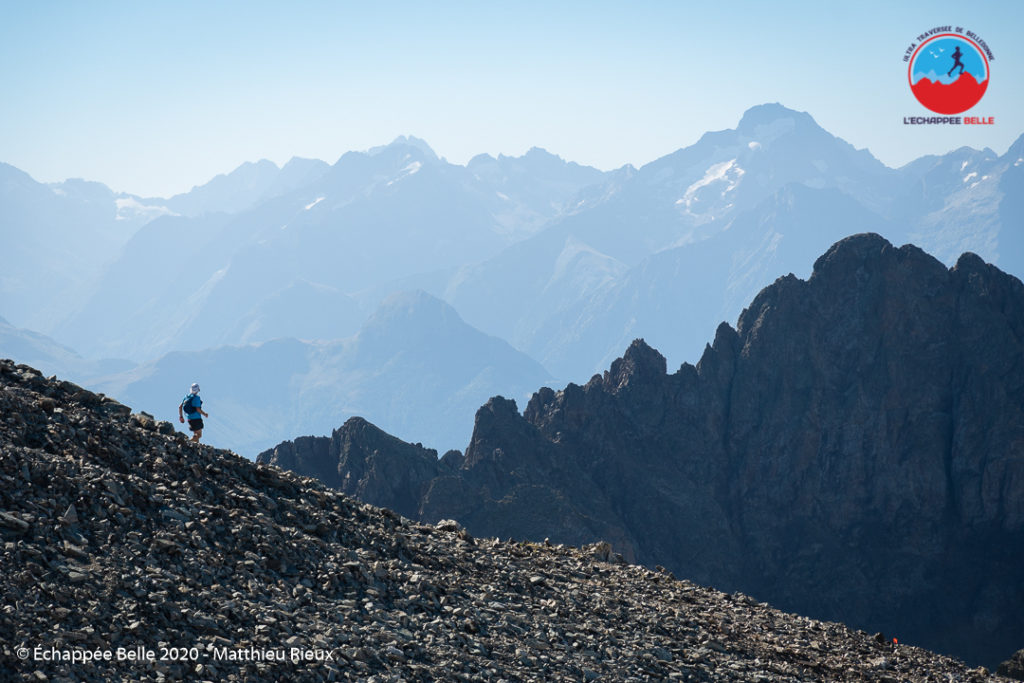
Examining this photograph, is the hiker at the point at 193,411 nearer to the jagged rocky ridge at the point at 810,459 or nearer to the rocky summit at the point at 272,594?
the rocky summit at the point at 272,594

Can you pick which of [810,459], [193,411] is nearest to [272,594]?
[193,411]

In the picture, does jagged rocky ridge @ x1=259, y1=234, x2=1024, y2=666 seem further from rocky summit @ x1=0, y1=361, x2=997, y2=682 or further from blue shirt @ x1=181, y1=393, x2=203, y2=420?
rocky summit @ x1=0, y1=361, x2=997, y2=682

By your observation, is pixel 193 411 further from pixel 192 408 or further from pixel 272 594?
pixel 272 594

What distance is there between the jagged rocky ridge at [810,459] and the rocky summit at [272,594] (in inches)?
2911

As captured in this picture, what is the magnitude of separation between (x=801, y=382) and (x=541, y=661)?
364 feet

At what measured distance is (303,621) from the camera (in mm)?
17344

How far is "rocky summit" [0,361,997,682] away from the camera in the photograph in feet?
51.3

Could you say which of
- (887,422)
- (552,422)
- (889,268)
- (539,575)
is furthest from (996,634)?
(539,575)

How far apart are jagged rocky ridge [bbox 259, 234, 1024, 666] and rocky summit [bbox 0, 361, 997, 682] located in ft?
243

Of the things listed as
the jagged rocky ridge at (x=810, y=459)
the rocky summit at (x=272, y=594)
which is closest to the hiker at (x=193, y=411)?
the rocky summit at (x=272, y=594)

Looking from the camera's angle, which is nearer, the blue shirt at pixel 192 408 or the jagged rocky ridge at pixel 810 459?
the blue shirt at pixel 192 408

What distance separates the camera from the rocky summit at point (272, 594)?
1562 centimetres

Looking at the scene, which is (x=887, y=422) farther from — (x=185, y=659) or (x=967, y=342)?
(x=185, y=659)

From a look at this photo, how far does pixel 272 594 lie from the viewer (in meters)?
Answer: 17.9
